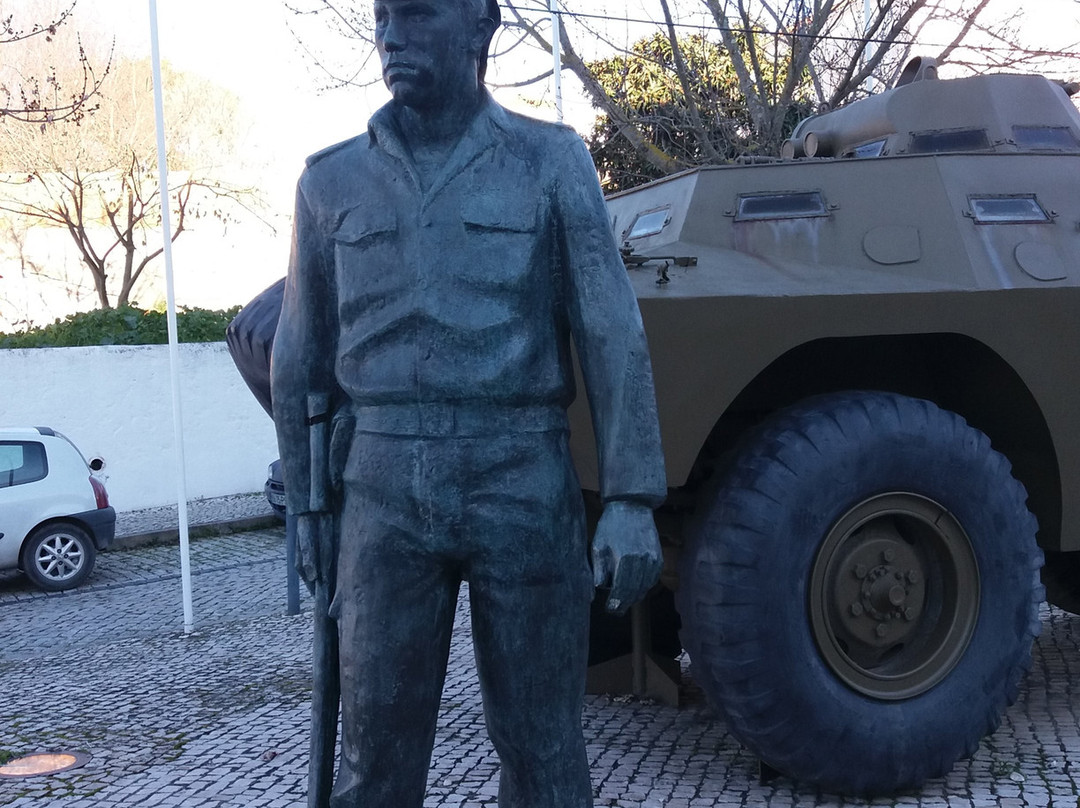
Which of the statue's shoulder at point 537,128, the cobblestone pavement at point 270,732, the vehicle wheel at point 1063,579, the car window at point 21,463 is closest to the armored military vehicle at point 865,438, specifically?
the cobblestone pavement at point 270,732

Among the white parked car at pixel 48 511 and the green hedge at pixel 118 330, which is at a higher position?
the green hedge at pixel 118 330

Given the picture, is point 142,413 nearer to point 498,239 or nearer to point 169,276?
point 169,276

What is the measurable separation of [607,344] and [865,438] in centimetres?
201

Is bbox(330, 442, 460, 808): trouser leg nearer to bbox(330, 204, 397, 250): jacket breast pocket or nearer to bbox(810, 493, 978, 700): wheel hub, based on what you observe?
bbox(330, 204, 397, 250): jacket breast pocket

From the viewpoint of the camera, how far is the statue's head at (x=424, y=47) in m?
2.51

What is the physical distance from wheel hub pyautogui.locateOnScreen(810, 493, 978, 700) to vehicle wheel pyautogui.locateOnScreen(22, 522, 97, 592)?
744 centimetres

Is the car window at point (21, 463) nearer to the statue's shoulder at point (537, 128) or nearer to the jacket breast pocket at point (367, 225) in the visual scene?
the jacket breast pocket at point (367, 225)

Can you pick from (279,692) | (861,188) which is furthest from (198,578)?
(861,188)

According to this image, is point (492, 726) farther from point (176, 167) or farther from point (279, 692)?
point (176, 167)

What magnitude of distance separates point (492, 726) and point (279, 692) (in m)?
3.62

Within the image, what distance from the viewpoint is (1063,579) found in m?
5.91

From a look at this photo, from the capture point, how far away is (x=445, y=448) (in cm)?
250

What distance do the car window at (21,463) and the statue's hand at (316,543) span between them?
8157 millimetres

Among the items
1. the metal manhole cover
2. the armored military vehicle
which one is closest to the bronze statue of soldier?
the armored military vehicle
